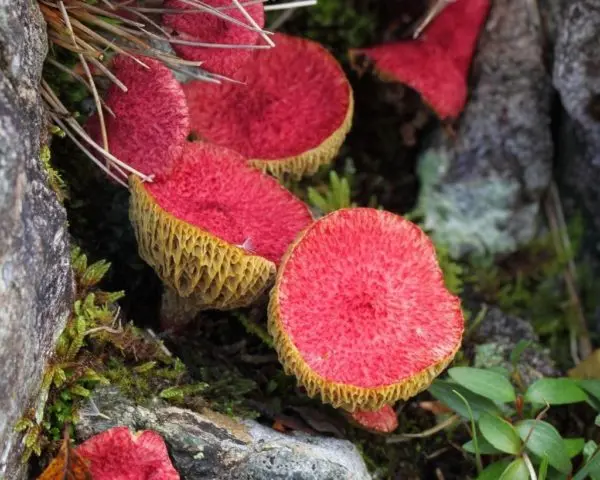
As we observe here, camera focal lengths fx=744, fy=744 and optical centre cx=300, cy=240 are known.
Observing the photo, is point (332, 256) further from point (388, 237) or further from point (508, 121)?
point (508, 121)

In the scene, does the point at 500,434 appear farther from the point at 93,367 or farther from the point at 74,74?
the point at 74,74

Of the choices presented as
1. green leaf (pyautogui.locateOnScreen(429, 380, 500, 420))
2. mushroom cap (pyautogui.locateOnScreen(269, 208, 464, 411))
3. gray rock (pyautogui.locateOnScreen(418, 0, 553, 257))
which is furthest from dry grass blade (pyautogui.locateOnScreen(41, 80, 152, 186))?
gray rock (pyautogui.locateOnScreen(418, 0, 553, 257))

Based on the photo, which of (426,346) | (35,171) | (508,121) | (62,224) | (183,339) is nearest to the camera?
(35,171)

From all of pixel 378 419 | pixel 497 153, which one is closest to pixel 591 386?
pixel 378 419

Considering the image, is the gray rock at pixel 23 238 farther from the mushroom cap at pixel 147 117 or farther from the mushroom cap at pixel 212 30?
the mushroom cap at pixel 212 30

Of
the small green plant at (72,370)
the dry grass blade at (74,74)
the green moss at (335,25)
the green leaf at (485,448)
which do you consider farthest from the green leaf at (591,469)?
the green moss at (335,25)

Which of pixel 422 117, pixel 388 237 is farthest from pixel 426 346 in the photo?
pixel 422 117

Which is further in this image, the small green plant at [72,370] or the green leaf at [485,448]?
the green leaf at [485,448]
